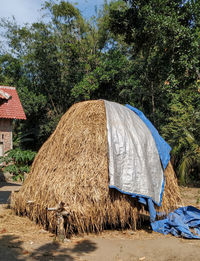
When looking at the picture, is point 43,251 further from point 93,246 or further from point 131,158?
point 131,158

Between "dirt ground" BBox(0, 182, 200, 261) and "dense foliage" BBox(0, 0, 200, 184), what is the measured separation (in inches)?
298

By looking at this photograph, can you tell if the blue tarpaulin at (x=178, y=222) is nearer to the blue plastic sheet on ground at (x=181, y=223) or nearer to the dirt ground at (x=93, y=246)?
the blue plastic sheet on ground at (x=181, y=223)

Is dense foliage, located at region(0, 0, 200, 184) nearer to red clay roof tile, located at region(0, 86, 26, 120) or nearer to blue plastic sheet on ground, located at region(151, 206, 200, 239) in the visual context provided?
red clay roof tile, located at region(0, 86, 26, 120)

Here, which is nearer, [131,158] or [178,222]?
[178,222]

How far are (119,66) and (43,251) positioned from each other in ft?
57.5

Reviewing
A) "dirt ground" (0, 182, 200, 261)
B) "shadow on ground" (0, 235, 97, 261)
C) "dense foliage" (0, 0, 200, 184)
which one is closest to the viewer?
"shadow on ground" (0, 235, 97, 261)

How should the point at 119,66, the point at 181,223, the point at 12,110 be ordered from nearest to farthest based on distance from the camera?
the point at 181,223
the point at 12,110
the point at 119,66

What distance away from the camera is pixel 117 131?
6.28m

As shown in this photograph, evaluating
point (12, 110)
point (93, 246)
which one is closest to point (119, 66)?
point (12, 110)

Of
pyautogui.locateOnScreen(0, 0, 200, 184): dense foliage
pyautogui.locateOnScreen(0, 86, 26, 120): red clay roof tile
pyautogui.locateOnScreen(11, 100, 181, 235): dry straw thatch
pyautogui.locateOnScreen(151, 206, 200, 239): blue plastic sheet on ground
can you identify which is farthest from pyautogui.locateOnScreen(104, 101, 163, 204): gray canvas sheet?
pyautogui.locateOnScreen(0, 86, 26, 120): red clay roof tile

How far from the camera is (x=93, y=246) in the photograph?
5141 millimetres

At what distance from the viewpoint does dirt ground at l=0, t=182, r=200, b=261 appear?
4.63 m

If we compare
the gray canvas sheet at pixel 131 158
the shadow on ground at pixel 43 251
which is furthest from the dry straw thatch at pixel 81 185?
the shadow on ground at pixel 43 251

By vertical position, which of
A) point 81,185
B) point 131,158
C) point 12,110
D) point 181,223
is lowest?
point 181,223
